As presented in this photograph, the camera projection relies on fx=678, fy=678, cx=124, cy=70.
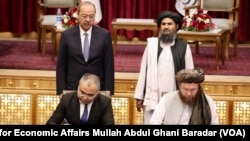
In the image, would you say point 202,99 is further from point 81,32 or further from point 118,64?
point 118,64

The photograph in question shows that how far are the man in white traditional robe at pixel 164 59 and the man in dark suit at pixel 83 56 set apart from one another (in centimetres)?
35

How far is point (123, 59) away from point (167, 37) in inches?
139

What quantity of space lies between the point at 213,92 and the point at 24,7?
15.3 feet

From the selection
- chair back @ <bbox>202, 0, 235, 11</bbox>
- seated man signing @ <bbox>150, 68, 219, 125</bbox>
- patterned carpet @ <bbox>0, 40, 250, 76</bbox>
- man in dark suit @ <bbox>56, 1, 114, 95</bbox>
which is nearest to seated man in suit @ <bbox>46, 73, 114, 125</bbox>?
seated man signing @ <bbox>150, 68, 219, 125</bbox>

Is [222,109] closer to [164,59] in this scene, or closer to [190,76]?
[164,59]

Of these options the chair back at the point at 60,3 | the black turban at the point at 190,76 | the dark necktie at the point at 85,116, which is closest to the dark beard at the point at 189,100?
the black turban at the point at 190,76

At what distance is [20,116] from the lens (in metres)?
7.48

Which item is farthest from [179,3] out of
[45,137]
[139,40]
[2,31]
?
[45,137]

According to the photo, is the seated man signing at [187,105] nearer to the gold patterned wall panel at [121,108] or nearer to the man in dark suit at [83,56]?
the man in dark suit at [83,56]

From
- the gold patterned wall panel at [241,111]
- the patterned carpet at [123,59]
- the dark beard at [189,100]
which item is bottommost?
the gold patterned wall panel at [241,111]

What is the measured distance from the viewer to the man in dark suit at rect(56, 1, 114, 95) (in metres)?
6.09

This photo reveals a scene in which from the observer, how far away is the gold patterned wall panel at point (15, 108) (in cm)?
740

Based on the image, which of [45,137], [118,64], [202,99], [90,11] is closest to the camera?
[45,137]

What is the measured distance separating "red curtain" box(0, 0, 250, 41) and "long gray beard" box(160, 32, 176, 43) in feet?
17.1
